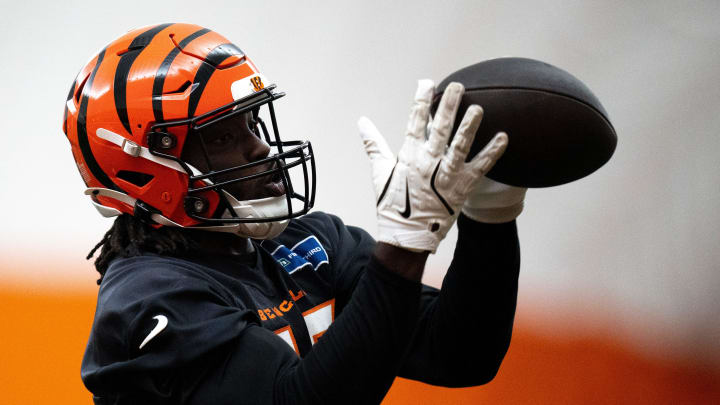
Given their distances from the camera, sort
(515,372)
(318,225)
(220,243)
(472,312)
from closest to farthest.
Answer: (472,312) < (220,243) < (318,225) < (515,372)

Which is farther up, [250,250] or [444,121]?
[444,121]

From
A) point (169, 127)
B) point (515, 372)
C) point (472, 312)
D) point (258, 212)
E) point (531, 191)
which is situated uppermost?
point (169, 127)

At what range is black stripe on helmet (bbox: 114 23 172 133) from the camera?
1190 mm

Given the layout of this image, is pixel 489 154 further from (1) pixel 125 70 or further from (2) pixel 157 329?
(1) pixel 125 70

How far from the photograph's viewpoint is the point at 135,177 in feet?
4.02

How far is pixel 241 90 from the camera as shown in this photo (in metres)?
1.21

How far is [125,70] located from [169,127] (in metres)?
0.13

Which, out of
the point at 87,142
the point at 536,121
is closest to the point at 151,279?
the point at 87,142

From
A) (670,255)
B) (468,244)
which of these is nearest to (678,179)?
(670,255)

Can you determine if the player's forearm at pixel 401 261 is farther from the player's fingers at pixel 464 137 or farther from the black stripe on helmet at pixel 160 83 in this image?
the black stripe on helmet at pixel 160 83

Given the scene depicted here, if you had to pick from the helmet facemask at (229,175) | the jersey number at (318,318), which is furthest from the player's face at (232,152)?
the jersey number at (318,318)

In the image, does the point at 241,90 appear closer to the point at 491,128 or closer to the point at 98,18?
the point at 491,128

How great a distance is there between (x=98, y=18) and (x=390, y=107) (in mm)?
1077

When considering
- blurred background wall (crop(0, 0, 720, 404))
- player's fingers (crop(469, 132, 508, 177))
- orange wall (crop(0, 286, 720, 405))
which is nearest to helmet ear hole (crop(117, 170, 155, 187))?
player's fingers (crop(469, 132, 508, 177))
